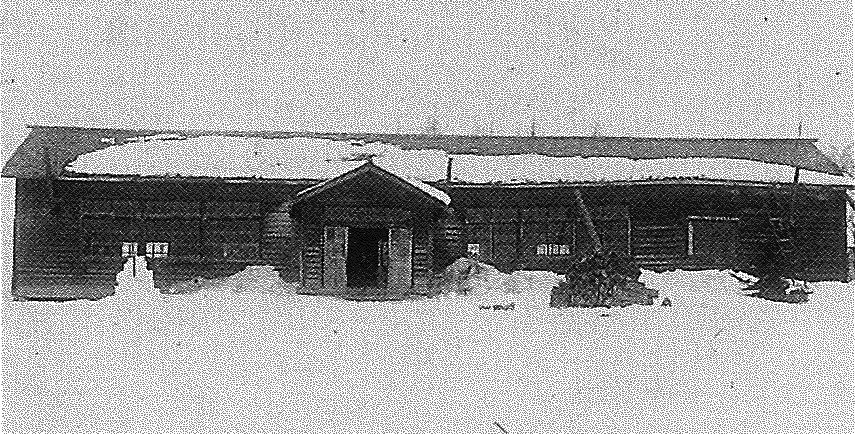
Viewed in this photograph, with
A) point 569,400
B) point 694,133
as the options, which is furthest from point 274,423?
point 694,133

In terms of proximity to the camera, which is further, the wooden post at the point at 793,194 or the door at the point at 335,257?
the wooden post at the point at 793,194

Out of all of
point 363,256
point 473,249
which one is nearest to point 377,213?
point 363,256

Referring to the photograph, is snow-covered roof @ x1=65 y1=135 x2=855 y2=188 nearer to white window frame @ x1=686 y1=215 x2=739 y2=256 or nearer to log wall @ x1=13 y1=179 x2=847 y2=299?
log wall @ x1=13 y1=179 x2=847 y2=299

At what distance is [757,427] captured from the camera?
1002 cm

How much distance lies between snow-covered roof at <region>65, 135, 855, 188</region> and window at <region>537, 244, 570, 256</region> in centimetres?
175

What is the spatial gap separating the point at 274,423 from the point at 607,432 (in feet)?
12.1

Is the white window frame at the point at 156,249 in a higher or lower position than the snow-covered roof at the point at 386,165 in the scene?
lower

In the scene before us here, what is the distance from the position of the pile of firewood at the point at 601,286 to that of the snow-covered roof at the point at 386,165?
4.05 meters

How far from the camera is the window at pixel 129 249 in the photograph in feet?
70.9

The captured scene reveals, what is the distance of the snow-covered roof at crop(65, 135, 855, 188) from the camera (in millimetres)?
21797

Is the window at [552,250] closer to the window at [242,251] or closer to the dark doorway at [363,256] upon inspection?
the dark doorway at [363,256]

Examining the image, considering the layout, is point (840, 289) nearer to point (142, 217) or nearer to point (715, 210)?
point (715, 210)

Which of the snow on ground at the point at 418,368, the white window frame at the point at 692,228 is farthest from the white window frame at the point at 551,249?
the snow on ground at the point at 418,368

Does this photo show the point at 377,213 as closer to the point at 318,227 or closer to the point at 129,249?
the point at 318,227
